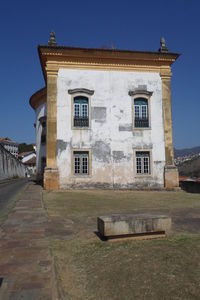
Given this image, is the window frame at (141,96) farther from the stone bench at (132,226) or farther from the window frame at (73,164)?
the stone bench at (132,226)

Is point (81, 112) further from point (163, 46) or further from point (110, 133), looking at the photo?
point (163, 46)

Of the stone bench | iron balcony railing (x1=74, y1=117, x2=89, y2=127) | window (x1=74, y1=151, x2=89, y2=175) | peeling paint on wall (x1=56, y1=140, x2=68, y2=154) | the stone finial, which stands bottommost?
the stone bench

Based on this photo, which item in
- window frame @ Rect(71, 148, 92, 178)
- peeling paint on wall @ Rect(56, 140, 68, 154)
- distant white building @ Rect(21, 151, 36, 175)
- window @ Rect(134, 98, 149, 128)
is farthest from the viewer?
distant white building @ Rect(21, 151, 36, 175)

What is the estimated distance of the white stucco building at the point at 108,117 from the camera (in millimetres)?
16469

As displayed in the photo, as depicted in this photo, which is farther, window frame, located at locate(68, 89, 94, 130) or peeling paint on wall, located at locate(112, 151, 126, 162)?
peeling paint on wall, located at locate(112, 151, 126, 162)

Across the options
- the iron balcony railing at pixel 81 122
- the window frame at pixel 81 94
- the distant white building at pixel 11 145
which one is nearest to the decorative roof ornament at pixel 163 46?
the window frame at pixel 81 94

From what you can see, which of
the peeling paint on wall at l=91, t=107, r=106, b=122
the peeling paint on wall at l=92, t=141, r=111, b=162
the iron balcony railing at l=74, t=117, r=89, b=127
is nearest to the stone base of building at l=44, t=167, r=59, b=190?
the peeling paint on wall at l=92, t=141, r=111, b=162

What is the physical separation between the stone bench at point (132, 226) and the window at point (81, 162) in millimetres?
11743

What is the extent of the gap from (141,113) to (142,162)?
3.05 m

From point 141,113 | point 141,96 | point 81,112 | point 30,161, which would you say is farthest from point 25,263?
point 30,161

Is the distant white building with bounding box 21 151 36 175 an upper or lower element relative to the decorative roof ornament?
lower

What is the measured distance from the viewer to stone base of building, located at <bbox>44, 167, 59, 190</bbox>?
624 inches

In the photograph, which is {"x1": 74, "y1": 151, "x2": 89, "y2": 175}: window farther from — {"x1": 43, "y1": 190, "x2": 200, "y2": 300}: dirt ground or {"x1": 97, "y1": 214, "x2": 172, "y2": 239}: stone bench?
{"x1": 97, "y1": 214, "x2": 172, "y2": 239}: stone bench

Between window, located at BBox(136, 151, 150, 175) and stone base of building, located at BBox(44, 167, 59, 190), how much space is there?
4951 mm
